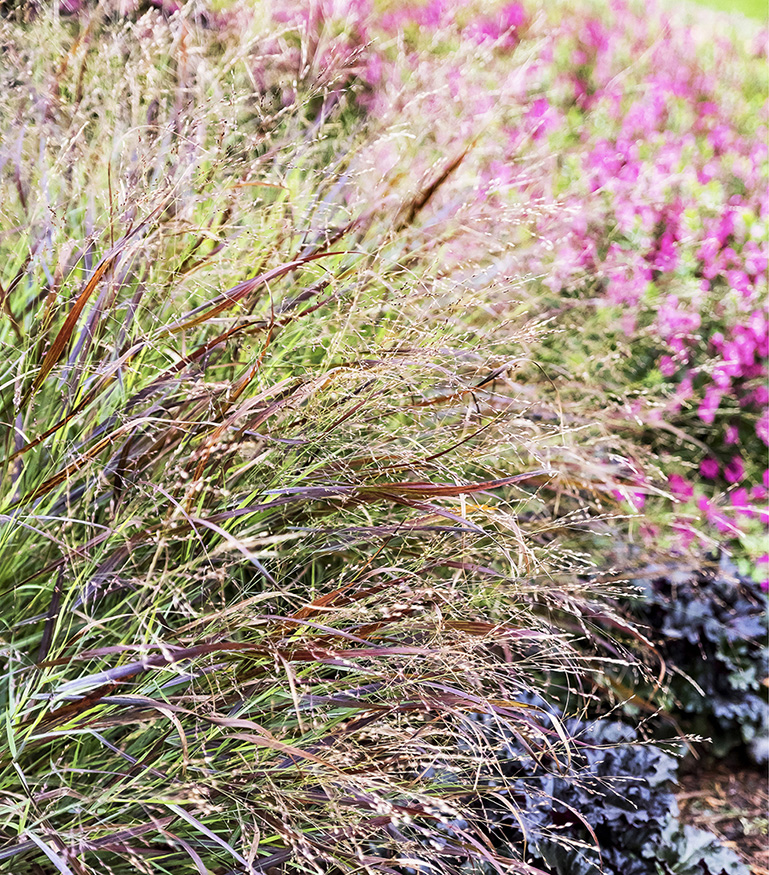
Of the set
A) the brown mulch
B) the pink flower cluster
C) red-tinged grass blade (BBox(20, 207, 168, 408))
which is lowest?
the brown mulch

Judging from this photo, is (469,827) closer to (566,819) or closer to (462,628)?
(566,819)

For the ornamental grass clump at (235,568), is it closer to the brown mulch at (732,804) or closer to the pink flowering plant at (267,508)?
the pink flowering plant at (267,508)

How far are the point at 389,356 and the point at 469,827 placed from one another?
37.9 inches

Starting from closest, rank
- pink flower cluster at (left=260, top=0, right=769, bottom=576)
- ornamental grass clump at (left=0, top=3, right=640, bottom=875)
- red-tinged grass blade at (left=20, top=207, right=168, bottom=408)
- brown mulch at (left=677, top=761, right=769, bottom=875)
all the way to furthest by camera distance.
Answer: ornamental grass clump at (left=0, top=3, right=640, bottom=875)
red-tinged grass blade at (left=20, top=207, right=168, bottom=408)
brown mulch at (left=677, top=761, right=769, bottom=875)
pink flower cluster at (left=260, top=0, right=769, bottom=576)

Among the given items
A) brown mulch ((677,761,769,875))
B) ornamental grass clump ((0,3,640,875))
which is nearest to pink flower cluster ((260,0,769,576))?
ornamental grass clump ((0,3,640,875))

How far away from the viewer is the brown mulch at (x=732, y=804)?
2094 millimetres

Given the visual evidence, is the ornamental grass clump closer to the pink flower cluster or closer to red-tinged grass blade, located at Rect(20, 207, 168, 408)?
red-tinged grass blade, located at Rect(20, 207, 168, 408)

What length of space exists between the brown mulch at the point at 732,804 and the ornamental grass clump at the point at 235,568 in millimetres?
857

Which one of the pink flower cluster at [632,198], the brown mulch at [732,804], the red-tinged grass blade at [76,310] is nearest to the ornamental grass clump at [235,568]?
the red-tinged grass blade at [76,310]

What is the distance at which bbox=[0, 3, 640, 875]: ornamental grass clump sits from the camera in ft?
4.09

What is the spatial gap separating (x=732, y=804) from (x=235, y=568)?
166cm

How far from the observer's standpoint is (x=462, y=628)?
1.39m

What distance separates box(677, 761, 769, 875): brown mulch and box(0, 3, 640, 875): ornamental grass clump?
33.8 inches

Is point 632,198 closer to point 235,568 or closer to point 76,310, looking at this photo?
point 235,568
